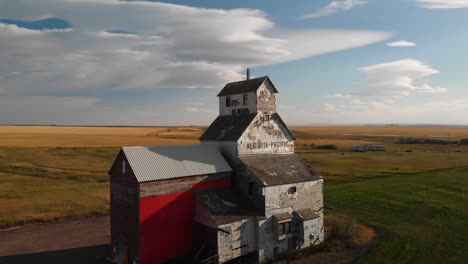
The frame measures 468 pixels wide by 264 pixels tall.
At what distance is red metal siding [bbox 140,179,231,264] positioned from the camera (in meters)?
25.1

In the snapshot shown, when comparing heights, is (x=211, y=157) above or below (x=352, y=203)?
above

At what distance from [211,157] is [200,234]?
261 inches

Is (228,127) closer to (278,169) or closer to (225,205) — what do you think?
(278,169)

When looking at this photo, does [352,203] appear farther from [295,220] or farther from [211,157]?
[211,157]

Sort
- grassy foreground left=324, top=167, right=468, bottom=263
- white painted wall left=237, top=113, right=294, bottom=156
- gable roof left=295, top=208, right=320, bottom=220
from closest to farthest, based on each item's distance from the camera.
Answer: grassy foreground left=324, top=167, right=468, bottom=263 < gable roof left=295, top=208, right=320, bottom=220 < white painted wall left=237, top=113, right=294, bottom=156

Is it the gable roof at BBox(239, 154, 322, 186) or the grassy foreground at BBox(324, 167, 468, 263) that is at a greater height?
the gable roof at BBox(239, 154, 322, 186)

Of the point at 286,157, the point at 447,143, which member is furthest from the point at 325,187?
the point at 447,143

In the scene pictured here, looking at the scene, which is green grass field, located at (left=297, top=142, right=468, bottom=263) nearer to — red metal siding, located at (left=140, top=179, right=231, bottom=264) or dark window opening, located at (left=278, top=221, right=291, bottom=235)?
dark window opening, located at (left=278, top=221, right=291, bottom=235)

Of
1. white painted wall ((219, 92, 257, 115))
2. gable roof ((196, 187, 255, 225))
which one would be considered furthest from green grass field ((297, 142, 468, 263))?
white painted wall ((219, 92, 257, 115))

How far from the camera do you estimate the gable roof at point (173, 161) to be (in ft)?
84.9

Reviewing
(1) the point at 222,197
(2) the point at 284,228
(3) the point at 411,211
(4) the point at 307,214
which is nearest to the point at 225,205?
(1) the point at 222,197

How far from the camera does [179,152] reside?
2941 centimetres

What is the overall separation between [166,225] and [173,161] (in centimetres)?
498

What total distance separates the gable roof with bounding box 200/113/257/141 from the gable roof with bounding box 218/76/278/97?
7.65 feet
